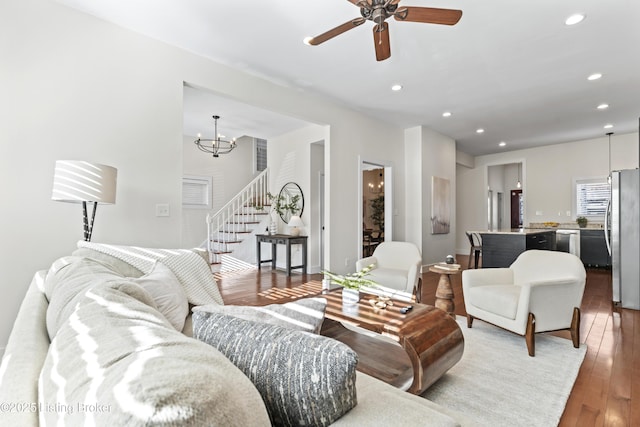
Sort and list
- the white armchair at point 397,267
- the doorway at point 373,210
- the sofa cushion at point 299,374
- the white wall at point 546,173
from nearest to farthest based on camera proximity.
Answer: the sofa cushion at point 299,374 < the white armchair at point 397,267 < the white wall at point 546,173 < the doorway at point 373,210

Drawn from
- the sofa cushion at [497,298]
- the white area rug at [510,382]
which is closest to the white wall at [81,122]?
the white area rug at [510,382]

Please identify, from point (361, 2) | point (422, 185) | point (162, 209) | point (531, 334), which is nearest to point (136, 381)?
point (361, 2)

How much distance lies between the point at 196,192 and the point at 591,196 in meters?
9.48

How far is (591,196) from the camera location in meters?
7.30

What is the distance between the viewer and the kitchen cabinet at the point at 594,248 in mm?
6203

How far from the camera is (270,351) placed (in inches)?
28.9

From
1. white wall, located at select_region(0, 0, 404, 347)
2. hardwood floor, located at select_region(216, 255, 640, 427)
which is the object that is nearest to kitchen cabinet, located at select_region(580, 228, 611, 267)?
hardwood floor, located at select_region(216, 255, 640, 427)

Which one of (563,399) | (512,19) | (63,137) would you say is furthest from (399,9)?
(63,137)

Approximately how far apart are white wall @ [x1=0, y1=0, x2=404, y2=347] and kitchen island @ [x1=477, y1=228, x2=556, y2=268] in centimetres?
440

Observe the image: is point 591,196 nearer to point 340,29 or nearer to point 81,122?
point 340,29

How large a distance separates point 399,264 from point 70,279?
338cm

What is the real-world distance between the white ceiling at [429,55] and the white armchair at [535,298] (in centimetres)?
228

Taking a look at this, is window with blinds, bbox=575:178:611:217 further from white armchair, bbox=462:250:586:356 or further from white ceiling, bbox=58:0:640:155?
white armchair, bbox=462:250:586:356

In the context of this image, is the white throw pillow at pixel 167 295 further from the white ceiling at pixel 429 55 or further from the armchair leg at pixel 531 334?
the armchair leg at pixel 531 334
